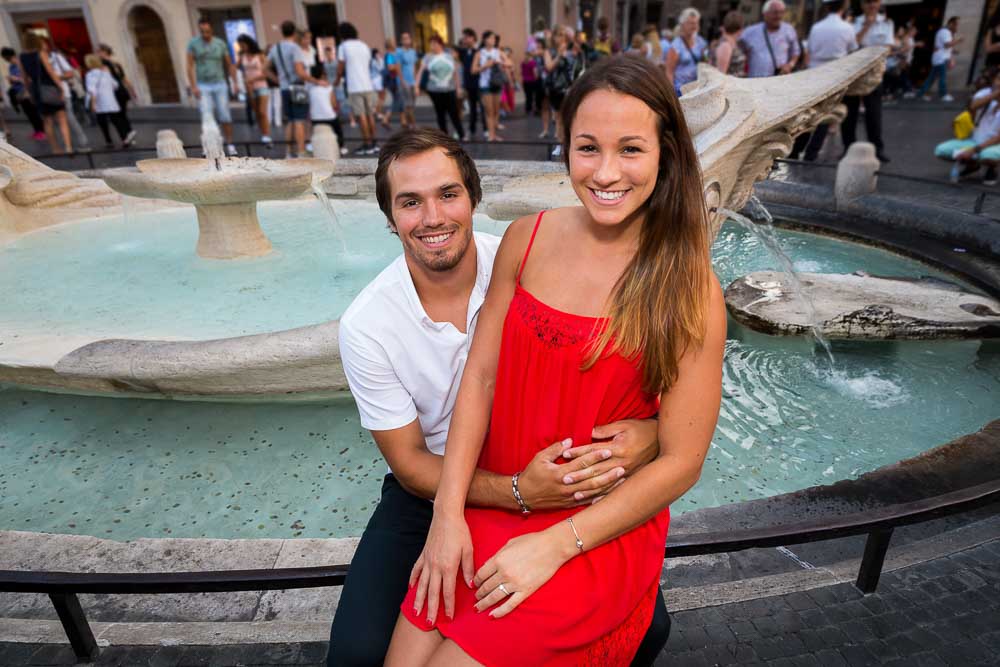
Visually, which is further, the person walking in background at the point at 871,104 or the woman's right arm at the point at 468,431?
the person walking in background at the point at 871,104

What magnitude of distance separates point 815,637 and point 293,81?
30.3 feet

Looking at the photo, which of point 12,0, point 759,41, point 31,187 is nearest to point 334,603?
point 31,187

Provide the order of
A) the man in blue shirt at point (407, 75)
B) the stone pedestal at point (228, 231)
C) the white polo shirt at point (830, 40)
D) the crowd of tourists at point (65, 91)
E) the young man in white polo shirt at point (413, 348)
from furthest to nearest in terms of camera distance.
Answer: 1. the man in blue shirt at point (407, 75)
2. the crowd of tourists at point (65, 91)
3. the white polo shirt at point (830, 40)
4. the stone pedestal at point (228, 231)
5. the young man in white polo shirt at point (413, 348)

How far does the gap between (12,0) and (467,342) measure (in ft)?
83.4

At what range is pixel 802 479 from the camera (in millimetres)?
2867

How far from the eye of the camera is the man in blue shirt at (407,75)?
12.0m

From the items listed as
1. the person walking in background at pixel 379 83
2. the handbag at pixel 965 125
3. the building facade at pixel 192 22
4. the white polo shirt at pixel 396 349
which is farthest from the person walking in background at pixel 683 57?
the building facade at pixel 192 22

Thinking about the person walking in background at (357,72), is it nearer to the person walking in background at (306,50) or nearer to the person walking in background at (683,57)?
the person walking in background at (306,50)

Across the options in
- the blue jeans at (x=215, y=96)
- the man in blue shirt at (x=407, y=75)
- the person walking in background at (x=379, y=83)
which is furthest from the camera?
the person walking in background at (x=379, y=83)

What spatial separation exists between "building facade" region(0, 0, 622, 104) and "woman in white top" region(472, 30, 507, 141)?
10514mm

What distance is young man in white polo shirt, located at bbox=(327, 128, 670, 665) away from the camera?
1.56 m

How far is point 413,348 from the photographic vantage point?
5.67ft

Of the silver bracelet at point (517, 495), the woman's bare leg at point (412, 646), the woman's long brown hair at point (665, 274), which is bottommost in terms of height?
the woman's bare leg at point (412, 646)

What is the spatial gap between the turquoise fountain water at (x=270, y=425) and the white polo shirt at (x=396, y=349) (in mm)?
1139
